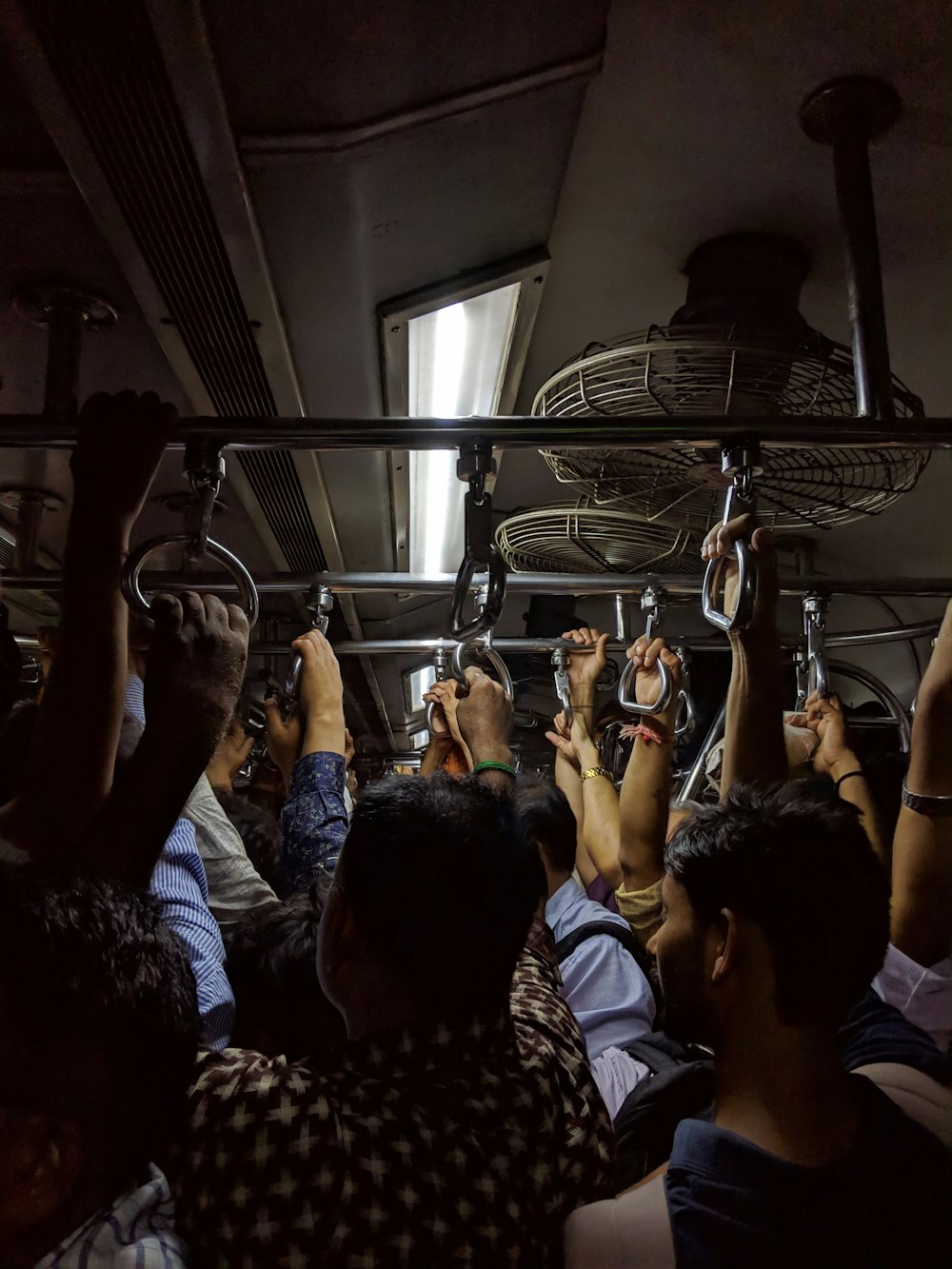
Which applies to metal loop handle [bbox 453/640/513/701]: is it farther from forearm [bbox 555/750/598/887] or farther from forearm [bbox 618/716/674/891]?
forearm [bbox 555/750/598/887]

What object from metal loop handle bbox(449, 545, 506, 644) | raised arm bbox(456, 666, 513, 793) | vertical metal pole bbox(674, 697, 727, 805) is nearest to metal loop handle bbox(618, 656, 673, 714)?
raised arm bbox(456, 666, 513, 793)

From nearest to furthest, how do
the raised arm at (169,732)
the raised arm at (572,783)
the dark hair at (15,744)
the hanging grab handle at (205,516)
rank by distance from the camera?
1. the raised arm at (169,732)
2. the hanging grab handle at (205,516)
3. the dark hair at (15,744)
4. the raised arm at (572,783)

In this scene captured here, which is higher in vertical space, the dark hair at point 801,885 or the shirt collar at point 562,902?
the dark hair at point 801,885

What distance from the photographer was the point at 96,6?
86cm

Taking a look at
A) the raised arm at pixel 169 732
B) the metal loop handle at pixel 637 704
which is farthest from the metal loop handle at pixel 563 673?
the raised arm at pixel 169 732

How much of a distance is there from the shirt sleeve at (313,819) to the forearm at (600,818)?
102 centimetres

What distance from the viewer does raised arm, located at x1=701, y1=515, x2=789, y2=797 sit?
3.73 feet

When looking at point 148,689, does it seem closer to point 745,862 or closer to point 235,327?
point 235,327

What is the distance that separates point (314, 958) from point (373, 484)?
3.66 ft

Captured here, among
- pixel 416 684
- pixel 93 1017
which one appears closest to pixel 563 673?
pixel 93 1017

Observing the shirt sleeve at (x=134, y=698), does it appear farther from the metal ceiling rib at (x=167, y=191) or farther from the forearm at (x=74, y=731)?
the metal ceiling rib at (x=167, y=191)

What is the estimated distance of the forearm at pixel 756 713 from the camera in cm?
121

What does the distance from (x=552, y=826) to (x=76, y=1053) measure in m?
Answer: 1.67

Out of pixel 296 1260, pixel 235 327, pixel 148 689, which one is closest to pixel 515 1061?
pixel 296 1260
